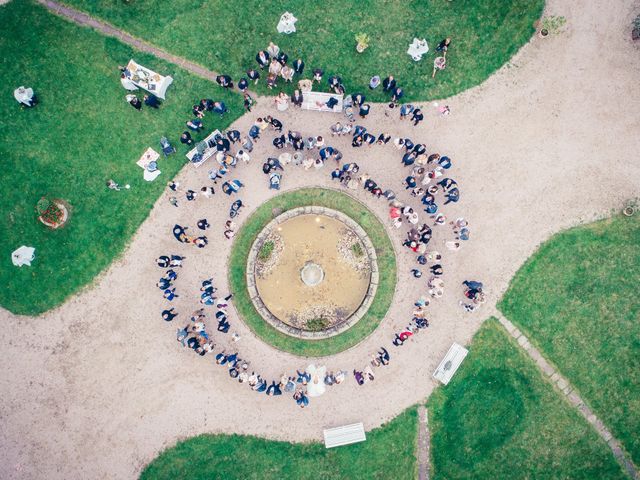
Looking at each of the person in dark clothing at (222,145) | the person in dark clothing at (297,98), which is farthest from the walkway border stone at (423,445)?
the person in dark clothing at (297,98)

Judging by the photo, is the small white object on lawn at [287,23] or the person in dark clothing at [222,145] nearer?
the person in dark clothing at [222,145]

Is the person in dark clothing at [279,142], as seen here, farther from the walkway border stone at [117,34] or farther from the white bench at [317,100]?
the walkway border stone at [117,34]

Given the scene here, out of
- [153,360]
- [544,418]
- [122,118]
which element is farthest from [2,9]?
[544,418]

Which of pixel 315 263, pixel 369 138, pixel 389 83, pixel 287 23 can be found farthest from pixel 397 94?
pixel 315 263

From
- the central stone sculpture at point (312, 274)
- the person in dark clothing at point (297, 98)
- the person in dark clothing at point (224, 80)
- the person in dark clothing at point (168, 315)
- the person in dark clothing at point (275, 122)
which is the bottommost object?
the person in dark clothing at point (168, 315)

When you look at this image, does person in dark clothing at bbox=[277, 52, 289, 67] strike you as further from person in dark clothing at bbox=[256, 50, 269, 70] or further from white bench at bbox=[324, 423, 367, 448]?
white bench at bbox=[324, 423, 367, 448]

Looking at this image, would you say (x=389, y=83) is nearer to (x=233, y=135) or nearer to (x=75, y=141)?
(x=233, y=135)
